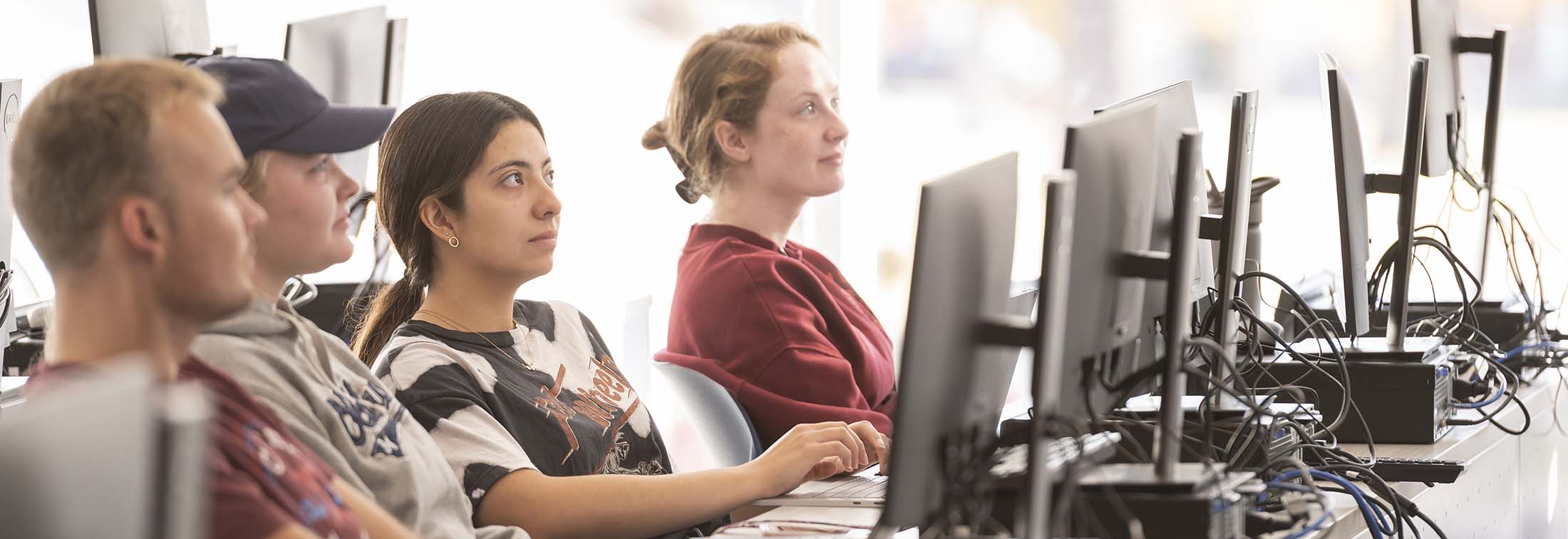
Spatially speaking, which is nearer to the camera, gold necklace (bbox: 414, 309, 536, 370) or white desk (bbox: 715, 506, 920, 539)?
white desk (bbox: 715, 506, 920, 539)

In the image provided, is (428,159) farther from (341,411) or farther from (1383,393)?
(1383,393)

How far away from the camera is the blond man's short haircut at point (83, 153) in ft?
3.19

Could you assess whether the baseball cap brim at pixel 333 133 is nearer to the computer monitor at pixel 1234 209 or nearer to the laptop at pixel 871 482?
the laptop at pixel 871 482

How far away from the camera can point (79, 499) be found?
669 mm

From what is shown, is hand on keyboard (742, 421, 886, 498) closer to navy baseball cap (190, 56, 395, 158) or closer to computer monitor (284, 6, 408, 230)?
navy baseball cap (190, 56, 395, 158)

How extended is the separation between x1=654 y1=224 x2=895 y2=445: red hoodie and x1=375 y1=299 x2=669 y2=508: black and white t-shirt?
247 millimetres

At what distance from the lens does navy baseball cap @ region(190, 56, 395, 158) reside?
1.33 meters

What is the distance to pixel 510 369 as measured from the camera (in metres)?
1.83

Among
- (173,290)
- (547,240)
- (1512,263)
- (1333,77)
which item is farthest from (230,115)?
(1512,263)

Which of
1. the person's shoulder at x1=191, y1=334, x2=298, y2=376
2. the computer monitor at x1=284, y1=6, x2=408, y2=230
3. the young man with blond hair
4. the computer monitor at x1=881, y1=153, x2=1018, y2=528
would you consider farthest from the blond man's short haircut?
the computer monitor at x1=284, y1=6, x2=408, y2=230

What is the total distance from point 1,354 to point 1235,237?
72.1 inches

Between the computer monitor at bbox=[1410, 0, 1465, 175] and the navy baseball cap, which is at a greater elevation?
the computer monitor at bbox=[1410, 0, 1465, 175]

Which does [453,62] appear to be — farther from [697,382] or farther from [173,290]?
[173,290]

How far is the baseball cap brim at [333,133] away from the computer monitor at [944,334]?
0.60 metres
